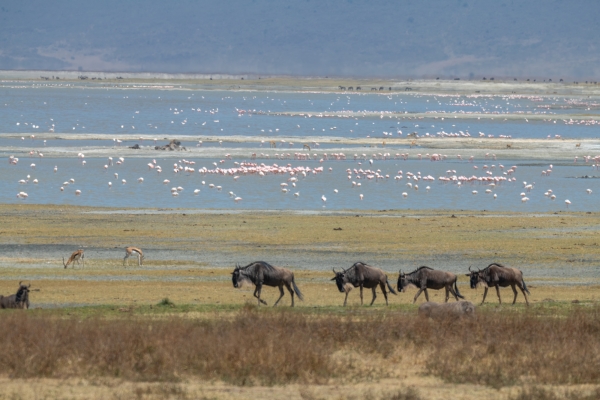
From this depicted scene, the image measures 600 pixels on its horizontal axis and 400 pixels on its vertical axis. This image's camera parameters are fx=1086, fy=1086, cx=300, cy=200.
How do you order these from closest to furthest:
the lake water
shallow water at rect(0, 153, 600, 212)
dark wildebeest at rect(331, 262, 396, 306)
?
dark wildebeest at rect(331, 262, 396, 306)
shallow water at rect(0, 153, 600, 212)
the lake water

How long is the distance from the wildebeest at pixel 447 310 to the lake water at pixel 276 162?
19.2 m

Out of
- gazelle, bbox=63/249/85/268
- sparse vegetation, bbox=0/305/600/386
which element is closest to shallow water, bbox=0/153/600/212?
gazelle, bbox=63/249/85/268

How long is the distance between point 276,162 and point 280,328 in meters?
36.2

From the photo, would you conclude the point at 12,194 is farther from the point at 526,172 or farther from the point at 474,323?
the point at 474,323

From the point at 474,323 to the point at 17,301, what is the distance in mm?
7181

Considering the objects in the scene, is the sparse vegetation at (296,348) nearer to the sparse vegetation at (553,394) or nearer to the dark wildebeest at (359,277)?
Result: the sparse vegetation at (553,394)

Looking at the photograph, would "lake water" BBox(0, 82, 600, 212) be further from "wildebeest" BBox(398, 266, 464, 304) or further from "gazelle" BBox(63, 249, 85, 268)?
"wildebeest" BBox(398, 266, 464, 304)

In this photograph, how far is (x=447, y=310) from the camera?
15.8 metres

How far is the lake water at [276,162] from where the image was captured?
37.6 m

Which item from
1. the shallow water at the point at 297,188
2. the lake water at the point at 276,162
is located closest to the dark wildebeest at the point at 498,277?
the shallow water at the point at 297,188

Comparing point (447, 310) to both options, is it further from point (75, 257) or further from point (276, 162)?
point (276, 162)

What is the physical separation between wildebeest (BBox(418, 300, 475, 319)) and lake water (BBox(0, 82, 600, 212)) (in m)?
19.2

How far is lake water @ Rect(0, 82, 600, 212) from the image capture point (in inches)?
1481

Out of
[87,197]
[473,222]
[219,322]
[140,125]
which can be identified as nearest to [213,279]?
[219,322]
